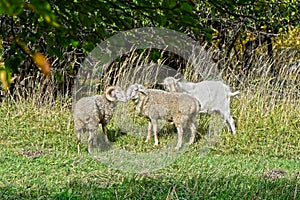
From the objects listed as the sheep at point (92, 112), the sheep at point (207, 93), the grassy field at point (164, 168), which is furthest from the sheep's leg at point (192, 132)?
the sheep at point (92, 112)

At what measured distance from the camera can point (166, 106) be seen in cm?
682

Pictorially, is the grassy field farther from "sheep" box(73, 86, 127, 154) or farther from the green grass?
"sheep" box(73, 86, 127, 154)

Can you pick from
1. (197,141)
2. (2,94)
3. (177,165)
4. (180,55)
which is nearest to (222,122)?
(197,141)

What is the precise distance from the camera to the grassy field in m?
4.52

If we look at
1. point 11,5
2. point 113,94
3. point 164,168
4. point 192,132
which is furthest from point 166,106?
point 11,5

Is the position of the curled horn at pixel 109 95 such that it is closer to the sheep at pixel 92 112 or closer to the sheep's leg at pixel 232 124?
the sheep at pixel 92 112

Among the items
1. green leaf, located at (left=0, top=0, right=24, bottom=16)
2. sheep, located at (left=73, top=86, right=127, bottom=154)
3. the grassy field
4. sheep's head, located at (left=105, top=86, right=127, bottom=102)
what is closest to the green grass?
the grassy field

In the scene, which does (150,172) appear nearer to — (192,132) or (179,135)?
(179,135)

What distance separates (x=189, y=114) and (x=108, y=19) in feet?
12.9

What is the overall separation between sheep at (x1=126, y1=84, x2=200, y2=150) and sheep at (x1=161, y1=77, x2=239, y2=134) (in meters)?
0.44

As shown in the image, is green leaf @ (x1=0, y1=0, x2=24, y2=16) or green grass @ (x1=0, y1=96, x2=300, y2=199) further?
green grass @ (x1=0, y1=96, x2=300, y2=199)

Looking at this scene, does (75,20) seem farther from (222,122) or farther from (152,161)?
(222,122)

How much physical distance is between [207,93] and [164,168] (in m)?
2.00

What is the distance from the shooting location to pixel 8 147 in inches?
265
